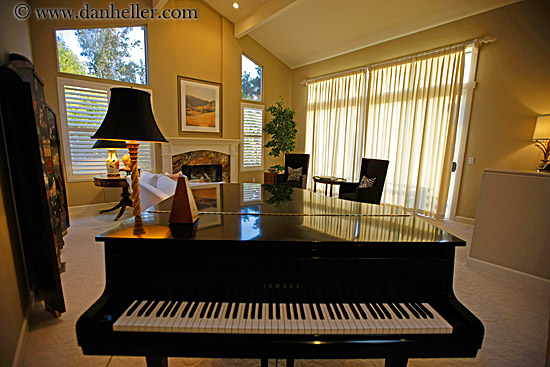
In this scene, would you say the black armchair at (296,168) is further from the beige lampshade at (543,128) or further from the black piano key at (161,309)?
the black piano key at (161,309)

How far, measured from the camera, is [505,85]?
3.65 m

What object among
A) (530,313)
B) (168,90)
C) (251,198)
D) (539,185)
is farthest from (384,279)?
(168,90)

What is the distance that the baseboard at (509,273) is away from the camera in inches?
89.0

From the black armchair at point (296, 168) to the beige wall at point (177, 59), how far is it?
169 cm

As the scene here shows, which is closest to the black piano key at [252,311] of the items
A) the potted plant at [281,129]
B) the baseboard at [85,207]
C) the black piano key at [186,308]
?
the black piano key at [186,308]

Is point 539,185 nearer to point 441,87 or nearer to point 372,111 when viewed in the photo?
point 441,87

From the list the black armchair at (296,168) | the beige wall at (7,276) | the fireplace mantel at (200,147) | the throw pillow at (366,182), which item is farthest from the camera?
the fireplace mantel at (200,147)

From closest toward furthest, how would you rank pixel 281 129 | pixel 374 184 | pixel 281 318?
pixel 281 318 → pixel 374 184 → pixel 281 129

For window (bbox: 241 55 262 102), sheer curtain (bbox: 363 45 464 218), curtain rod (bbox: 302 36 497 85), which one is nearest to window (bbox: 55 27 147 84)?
window (bbox: 241 55 262 102)

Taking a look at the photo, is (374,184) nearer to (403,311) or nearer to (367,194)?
(367,194)

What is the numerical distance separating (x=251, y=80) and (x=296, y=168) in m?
2.93

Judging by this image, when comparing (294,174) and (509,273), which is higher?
(294,174)

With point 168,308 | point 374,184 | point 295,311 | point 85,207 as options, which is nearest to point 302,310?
point 295,311

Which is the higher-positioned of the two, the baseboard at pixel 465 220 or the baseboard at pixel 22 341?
the baseboard at pixel 465 220
